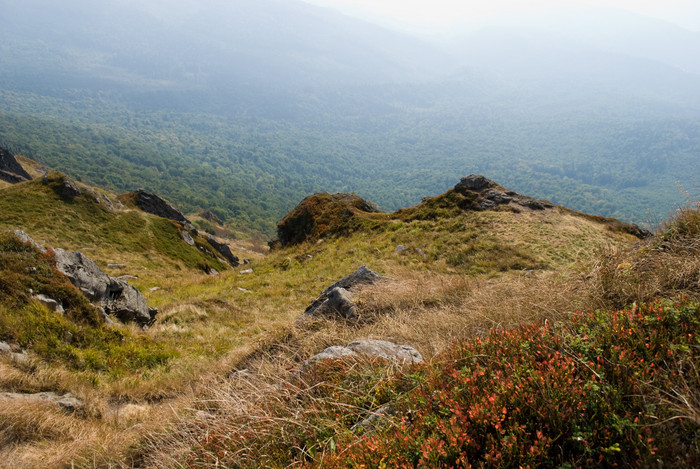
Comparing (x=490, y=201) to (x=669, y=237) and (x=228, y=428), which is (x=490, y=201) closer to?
(x=669, y=237)

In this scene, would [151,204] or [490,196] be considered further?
[151,204]

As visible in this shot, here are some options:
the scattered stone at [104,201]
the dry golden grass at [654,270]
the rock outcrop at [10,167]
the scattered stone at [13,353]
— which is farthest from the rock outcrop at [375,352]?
the rock outcrop at [10,167]

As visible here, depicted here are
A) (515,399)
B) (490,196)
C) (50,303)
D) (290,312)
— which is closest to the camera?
(515,399)

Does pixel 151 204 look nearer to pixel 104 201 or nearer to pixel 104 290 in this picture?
pixel 104 201

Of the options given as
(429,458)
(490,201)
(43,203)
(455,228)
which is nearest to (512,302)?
(429,458)

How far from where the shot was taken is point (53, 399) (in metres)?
5.39

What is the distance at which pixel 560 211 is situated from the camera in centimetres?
2381

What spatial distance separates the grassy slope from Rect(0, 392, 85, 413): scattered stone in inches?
8.5

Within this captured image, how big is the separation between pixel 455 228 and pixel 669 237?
16096 millimetres

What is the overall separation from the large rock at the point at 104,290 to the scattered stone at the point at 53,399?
5.47 meters

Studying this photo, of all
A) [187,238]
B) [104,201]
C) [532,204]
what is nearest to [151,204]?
[187,238]

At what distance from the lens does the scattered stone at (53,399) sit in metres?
5.05

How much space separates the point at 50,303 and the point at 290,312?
6.62 metres

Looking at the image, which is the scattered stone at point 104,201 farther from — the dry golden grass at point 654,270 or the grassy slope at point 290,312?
the dry golden grass at point 654,270
